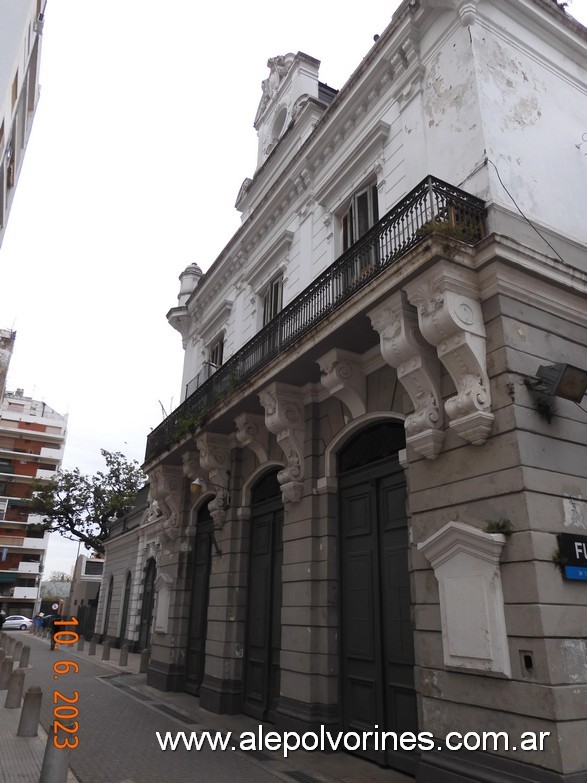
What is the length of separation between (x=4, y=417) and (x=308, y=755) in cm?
6355

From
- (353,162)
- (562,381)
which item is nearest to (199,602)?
(562,381)

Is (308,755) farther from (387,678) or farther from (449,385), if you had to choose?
(449,385)

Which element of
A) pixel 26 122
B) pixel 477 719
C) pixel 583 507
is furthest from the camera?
pixel 26 122

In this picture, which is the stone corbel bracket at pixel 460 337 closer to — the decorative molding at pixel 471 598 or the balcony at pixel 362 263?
the balcony at pixel 362 263

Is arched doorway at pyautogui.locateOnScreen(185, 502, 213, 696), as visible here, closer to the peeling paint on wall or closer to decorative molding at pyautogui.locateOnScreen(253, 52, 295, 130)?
the peeling paint on wall

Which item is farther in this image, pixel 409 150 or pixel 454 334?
pixel 409 150

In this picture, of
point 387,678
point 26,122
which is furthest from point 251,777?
point 26,122

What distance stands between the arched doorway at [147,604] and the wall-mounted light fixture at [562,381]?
18790mm

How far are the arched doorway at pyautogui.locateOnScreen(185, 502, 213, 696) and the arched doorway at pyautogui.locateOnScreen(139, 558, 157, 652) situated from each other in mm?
8165

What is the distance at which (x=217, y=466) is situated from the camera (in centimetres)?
1296

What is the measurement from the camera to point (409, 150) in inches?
383

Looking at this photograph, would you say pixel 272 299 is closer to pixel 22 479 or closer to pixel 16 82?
pixel 16 82

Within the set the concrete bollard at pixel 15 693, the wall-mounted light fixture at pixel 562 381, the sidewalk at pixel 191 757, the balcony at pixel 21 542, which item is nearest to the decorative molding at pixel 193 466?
the sidewalk at pixel 191 757

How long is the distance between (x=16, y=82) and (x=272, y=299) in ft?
23.5
